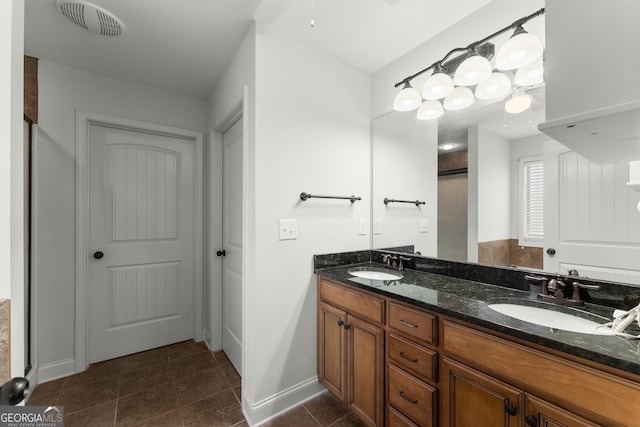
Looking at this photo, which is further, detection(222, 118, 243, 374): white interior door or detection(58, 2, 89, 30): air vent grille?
detection(222, 118, 243, 374): white interior door

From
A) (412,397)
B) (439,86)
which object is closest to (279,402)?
(412,397)

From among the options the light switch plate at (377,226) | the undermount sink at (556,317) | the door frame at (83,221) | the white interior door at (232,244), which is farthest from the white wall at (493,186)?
the door frame at (83,221)

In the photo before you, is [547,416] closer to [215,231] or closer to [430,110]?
[430,110]

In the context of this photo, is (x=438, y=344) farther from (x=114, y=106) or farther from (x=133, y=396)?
(x=114, y=106)

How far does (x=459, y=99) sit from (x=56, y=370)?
3.45 metres

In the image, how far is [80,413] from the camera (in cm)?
165

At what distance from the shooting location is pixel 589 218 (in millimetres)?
1112

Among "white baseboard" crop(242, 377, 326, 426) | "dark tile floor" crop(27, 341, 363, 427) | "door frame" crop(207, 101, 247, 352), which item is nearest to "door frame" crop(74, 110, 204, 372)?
"dark tile floor" crop(27, 341, 363, 427)

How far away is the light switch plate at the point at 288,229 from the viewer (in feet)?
5.52

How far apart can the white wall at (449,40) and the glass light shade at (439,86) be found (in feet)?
0.76

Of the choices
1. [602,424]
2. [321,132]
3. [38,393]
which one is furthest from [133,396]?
[602,424]

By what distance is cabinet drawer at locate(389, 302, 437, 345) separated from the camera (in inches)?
44.1

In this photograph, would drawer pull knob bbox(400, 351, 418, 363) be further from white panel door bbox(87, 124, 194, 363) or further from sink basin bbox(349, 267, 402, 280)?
white panel door bbox(87, 124, 194, 363)

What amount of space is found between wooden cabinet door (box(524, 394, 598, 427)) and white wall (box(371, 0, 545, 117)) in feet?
5.09
